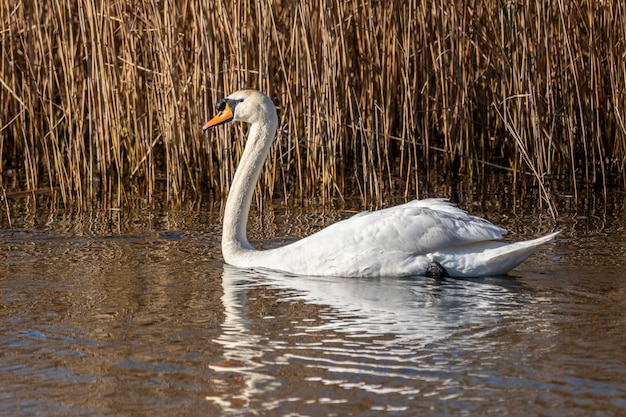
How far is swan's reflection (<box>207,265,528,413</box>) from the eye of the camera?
460 centimetres

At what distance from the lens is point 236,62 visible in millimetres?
9359

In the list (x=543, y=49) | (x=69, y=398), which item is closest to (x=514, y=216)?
(x=543, y=49)

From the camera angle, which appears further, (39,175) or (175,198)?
(39,175)

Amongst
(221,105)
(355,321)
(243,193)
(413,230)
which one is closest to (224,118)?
(221,105)

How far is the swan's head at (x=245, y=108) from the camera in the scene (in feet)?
24.6

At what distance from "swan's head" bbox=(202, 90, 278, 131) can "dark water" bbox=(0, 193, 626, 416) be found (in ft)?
3.14

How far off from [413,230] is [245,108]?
5.21ft

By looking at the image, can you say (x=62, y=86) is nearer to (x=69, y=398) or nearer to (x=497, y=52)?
(x=497, y=52)

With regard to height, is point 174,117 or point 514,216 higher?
point 174,117

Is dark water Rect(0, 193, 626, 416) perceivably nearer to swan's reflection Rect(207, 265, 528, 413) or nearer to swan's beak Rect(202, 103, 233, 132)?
swan's reflection Rect(207, 265, 528, 413)

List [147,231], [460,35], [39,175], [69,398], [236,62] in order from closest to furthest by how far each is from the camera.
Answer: [69,398] → [147,231] → [236,62] → [460,35] → [39,175]

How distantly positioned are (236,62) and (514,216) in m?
2.69

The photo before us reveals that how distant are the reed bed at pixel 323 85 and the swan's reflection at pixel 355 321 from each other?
2575 millimetres

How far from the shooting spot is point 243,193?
7461 mm
